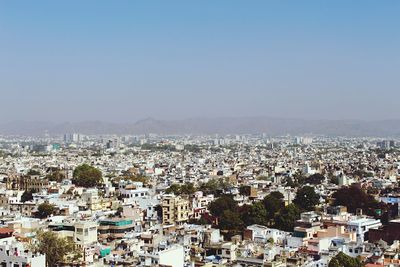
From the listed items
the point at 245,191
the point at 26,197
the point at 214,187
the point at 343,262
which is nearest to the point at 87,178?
the point at 26,197

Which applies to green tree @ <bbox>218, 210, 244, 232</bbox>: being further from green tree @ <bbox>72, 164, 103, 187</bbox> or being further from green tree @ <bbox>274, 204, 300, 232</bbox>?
green tree @ <bbox>72, 164, 103, 187</bbox>

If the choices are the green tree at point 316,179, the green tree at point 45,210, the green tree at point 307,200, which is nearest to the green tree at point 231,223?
the green tree at point 307,200

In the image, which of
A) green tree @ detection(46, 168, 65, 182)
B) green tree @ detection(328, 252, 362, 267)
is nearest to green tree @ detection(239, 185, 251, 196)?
green tree @ detection(46, 168, 65, 182)

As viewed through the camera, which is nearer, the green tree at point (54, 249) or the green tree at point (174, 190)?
the green tree at point (54, 249)

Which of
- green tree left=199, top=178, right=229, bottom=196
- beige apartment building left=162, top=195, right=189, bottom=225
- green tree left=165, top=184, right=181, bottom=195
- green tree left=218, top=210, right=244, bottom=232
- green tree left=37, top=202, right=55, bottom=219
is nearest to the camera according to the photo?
green tree left=218, top=210, right=244, bottom=232

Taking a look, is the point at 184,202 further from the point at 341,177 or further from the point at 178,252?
the point at 341,177

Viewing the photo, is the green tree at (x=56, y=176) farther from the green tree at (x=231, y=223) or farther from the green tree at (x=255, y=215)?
the green tree at (x=231, y=223)

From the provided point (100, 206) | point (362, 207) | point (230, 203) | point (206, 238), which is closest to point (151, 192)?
point (100, 206)
